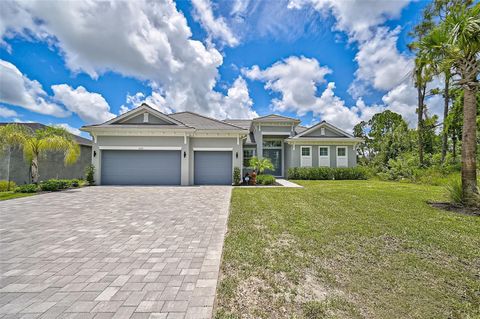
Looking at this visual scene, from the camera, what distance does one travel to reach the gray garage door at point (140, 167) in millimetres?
12883

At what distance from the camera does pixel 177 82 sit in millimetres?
17094

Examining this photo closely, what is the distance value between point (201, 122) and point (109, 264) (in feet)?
41.6

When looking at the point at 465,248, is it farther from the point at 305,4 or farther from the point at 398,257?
the point at 305,4

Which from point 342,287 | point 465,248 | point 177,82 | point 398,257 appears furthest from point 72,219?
point 177,82

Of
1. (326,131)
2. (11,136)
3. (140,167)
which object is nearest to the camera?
(11,136)

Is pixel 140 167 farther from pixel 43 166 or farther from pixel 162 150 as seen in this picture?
pixel 43 166

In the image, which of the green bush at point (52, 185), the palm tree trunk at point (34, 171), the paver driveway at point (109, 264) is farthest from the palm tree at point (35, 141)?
the paver driveway at point (109, 264)

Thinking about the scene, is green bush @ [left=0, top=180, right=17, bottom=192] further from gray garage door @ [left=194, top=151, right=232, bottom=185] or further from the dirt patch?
the dirt patch

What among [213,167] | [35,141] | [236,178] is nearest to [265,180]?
[236,178]

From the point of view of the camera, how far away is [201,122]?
48.9ft

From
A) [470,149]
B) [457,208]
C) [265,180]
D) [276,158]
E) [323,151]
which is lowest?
[457,208]

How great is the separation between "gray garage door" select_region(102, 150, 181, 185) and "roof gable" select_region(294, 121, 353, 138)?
1206 cm

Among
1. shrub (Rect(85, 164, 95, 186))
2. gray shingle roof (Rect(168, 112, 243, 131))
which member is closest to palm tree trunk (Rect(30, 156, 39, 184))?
shrub (Rect(85, 164, 95, 186))

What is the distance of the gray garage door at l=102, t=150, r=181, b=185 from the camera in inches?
507
